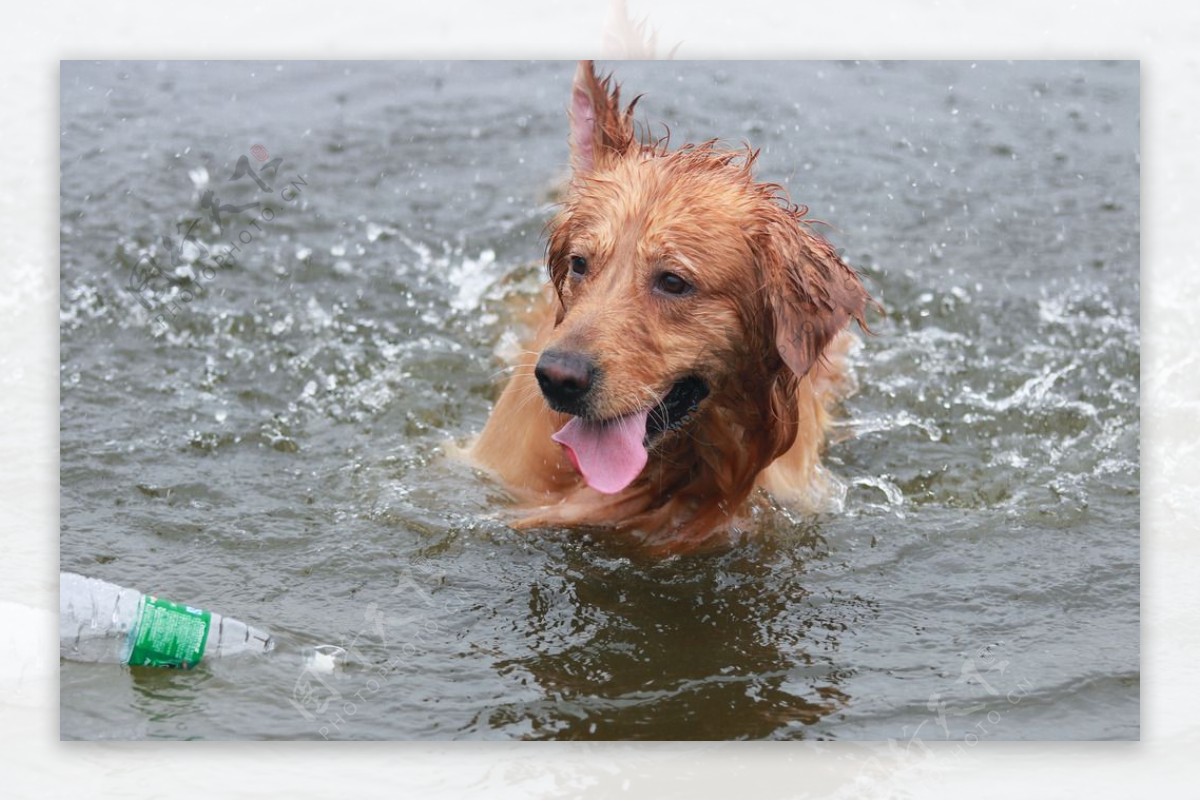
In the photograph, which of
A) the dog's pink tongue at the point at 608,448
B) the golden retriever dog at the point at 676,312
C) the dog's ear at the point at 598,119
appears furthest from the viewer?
the dog's ear at the point at 598,119

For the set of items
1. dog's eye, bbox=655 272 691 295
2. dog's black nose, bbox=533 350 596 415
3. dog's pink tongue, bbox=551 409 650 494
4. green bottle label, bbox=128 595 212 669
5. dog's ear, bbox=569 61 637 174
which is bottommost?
green bottle label, bbox=128 595 212 669

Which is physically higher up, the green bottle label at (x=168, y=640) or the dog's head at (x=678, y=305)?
the dog's head at (x=678, y=305)

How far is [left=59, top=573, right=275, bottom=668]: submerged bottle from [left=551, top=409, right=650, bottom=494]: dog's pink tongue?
102cm

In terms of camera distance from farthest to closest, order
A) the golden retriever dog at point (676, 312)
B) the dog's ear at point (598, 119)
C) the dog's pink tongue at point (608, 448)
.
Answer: the dog's ear at point (598, 119) < the dog's pink tongue at point (608, 448) < the golden retriever dog at point (676, 312)

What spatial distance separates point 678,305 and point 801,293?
0.37 m

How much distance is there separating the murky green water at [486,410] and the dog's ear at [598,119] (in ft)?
0.75

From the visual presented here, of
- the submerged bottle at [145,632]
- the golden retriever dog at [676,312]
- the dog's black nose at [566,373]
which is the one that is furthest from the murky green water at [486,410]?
the dog's black nose at [566,373]

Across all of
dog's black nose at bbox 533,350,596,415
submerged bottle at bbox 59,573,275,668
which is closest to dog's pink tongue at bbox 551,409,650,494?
dog's black nose at bbox 533,350,596,415

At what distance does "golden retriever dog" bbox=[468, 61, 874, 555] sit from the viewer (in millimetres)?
4195

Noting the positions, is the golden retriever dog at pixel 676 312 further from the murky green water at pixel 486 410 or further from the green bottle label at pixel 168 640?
the green bottle label at pixel 168 640

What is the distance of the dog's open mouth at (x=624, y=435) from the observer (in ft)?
14.1

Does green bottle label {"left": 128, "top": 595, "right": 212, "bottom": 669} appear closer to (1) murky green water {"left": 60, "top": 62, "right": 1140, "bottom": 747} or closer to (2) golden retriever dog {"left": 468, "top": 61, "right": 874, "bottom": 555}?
(1) murky green water {"left": 60, "top": 62, "right": 1140, "bottom": 747}

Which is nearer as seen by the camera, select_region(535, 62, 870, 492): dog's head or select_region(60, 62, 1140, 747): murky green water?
select_region(535, 62, 870, 492): dog's head

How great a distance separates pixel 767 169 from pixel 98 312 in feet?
9.66
